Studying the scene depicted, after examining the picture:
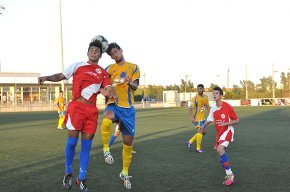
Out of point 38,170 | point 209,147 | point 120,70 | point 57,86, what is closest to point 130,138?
point 120,70

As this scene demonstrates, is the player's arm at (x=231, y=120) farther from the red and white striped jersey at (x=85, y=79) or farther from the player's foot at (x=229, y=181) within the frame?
the red and white striped jersey at (x=85, y=79)

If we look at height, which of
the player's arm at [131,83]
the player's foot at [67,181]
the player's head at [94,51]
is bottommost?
the player's foot at [67,181]

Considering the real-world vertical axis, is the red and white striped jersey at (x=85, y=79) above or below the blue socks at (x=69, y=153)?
above

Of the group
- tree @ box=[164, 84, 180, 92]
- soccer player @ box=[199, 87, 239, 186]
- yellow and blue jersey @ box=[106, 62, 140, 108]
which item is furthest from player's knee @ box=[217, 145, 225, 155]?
tree @ box=[164, 84, 180, 92]

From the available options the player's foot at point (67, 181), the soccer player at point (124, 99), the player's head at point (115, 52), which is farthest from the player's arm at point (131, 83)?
the player's foot at point (67, 181)

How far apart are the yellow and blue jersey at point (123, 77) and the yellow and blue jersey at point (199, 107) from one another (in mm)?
4328

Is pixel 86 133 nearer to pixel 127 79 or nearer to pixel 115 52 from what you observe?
pixel 127 79

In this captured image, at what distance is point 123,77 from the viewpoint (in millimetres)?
5758

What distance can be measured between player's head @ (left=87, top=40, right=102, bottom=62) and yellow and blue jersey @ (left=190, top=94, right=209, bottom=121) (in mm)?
5273

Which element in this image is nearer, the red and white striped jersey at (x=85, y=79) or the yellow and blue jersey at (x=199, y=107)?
the red and white striped jersey at (x=85, y=79)

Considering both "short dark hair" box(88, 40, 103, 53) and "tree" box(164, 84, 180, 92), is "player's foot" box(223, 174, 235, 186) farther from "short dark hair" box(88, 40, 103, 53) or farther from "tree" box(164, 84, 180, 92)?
"tree" box(164, 84, 180, 92)

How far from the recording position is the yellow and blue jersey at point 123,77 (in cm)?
575

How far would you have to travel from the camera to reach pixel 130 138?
5.56 meters

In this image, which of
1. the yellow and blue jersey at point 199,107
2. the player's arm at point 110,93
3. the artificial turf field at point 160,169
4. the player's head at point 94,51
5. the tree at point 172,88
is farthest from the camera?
the tree at point 172,88
